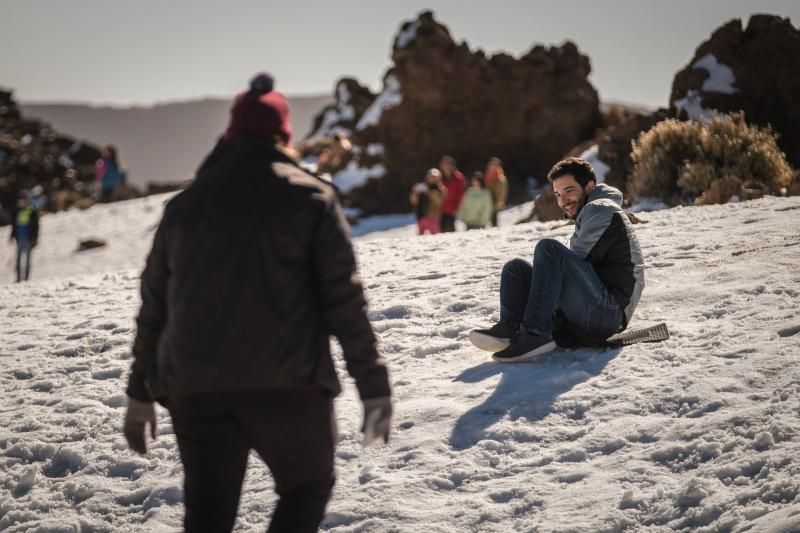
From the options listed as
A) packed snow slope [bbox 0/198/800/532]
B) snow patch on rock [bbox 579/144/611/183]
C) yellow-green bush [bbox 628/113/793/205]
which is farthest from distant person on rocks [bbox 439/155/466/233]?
packed snow slope [bbox 0/198/800/532]

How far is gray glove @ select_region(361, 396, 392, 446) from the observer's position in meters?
2.33

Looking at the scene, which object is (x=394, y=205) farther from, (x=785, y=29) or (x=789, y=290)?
(x=789, y=290)

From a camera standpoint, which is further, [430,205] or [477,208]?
[430,205]

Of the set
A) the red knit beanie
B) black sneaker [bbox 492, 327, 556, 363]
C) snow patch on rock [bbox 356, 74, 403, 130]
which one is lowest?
black sneaker [bbox 492, 327, 556, 363]

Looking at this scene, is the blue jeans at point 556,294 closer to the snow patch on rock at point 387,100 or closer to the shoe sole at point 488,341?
the shoe sole at point 488,341

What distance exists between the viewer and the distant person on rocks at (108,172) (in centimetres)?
2678

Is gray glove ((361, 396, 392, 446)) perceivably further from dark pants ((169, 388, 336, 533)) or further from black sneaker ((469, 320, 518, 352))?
black sneaker ((469, 320, 518, 352))

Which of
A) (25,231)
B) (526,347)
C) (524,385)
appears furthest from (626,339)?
(25,231)

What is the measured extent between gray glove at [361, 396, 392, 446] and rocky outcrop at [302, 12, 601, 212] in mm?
22870

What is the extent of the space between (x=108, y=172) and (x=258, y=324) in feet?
90.5

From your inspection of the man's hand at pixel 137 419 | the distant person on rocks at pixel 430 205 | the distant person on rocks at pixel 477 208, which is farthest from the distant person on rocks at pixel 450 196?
the man's hand at pixel 137 419

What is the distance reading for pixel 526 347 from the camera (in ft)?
16.3

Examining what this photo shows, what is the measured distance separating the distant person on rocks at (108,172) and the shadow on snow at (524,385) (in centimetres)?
2352

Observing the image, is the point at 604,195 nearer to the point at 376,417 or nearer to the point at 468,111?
the point at 376,417
